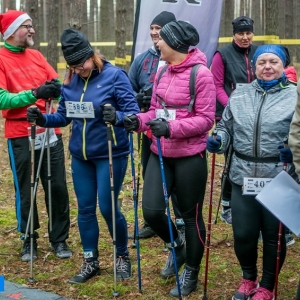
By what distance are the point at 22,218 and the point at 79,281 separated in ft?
3.73

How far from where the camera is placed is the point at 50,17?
16.8m

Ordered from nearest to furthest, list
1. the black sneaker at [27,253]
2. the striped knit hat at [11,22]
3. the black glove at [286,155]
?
the black glove at [286,155]
the striped knit hat at [11,22]
the black sneaker at [27,253]

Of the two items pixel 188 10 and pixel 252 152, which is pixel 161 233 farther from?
pixel 188 10

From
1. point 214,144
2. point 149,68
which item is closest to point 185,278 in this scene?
point 214,144

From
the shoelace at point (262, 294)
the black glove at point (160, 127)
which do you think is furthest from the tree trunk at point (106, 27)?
the shoelace at point (262, 294)

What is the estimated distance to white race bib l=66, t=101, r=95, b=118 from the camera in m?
5.03

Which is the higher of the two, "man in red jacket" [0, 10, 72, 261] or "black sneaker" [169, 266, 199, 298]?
"man in red jacket" [0, 10, 72, 261]

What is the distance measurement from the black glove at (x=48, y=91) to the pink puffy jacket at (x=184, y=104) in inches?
43.2

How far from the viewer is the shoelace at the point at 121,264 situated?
5422mm

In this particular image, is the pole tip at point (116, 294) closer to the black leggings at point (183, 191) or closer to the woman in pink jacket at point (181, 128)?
the woman in pink jacket at point (181, 128)

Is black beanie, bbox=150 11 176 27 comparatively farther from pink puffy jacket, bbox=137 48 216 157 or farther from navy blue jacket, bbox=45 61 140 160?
pink puffy jacket, bbox=137 48 216 157

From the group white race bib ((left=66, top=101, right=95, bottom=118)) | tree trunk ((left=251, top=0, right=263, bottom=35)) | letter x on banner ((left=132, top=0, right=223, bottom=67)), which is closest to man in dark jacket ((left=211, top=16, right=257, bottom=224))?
letter x on banner ((left=132, top=0, right=223, bottom=67))

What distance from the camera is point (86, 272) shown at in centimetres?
539

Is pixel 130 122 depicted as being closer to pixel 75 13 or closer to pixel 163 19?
pixel 163 19
